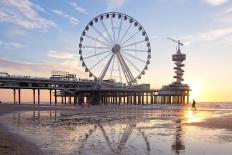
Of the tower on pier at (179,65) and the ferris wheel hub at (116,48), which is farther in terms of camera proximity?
the tower on pier at (179,65)

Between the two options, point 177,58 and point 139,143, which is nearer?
point 139,143

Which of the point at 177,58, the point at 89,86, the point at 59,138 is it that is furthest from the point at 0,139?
the point at 177,58

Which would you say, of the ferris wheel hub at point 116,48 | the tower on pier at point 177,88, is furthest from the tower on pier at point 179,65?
the ferris wheel hub at point 116,48

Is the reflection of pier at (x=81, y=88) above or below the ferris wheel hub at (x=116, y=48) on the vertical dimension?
below

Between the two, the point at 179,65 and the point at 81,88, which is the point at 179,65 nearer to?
the point at 179,65

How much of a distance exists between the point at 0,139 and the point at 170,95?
95.5 m

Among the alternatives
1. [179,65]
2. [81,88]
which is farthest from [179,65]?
[81,88]

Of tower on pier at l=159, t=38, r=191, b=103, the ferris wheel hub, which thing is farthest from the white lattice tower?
the ferris wheel hub

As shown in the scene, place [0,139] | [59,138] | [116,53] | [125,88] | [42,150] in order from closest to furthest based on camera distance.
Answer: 1. [42,150]
2. [0,139]
3. [59,138]
4. [116,53]
5. [125,88]

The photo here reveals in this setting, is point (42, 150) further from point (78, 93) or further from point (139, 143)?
point (78, 93)

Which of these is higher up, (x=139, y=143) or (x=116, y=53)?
(x=116, y=53)

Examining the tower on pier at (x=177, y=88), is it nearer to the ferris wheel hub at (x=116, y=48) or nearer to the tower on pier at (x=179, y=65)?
the tower on pier at (x=179, y=65)

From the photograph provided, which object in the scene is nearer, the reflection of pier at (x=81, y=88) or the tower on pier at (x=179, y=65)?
the reflection of pier at (x=81, y=88)

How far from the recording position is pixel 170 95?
355ft
